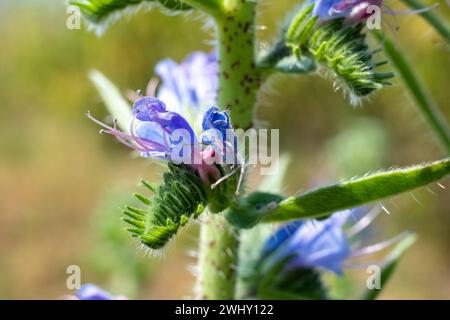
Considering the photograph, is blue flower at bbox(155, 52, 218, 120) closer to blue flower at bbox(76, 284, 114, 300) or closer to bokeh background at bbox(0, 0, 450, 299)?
blue flower at bbox(76, 284, 114, 300)

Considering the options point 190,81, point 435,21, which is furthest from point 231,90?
point 435,21

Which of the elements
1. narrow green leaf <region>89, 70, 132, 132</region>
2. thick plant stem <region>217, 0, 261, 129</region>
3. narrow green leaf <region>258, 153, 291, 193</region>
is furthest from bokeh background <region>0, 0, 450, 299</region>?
thick plant stem <region>217, 0, 261, 129</region>

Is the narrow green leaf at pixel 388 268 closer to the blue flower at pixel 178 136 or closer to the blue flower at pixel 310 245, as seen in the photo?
the blue flower at pixel 310 245

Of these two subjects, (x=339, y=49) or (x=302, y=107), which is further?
(x=302, y=107)

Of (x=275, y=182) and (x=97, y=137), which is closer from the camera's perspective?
(x=275, y=182)

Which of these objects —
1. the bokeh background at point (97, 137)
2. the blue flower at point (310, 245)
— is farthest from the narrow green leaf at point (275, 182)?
the bokeh background at point (97, 137)

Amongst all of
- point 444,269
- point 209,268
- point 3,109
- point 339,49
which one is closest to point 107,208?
point 209,268

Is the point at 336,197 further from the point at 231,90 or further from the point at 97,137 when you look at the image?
the point at 97,137
